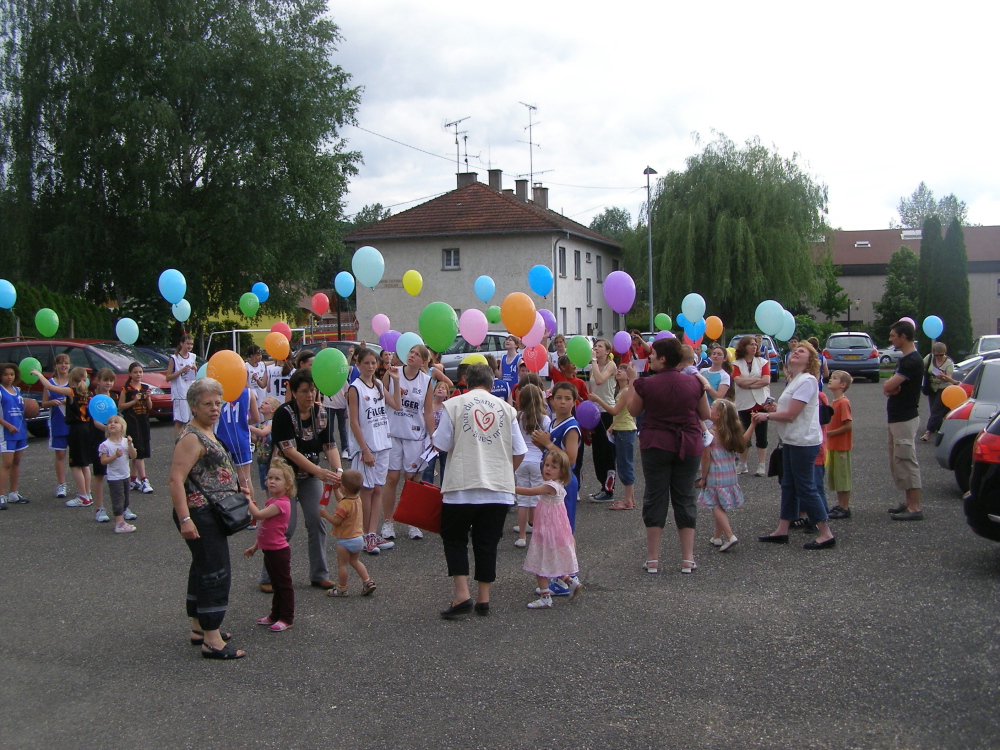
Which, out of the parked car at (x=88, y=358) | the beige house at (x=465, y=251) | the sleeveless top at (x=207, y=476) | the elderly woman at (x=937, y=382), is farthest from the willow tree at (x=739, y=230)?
the sleeveless top at (x=207, y=476)

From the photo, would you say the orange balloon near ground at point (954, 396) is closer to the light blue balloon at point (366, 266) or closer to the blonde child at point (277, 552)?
the light blue balloon at point (366, 266)

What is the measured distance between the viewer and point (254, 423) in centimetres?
920

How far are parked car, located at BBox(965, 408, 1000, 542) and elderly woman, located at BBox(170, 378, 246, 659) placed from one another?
5.19m

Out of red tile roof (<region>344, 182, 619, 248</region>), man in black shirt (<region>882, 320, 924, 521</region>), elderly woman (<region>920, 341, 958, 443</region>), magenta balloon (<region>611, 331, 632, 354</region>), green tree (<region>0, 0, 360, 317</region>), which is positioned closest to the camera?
man in black shirt (<region>882, 320, 924, 521</region>)

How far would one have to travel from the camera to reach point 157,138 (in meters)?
26.0

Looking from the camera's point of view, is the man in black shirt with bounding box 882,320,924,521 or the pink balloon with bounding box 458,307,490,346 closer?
the man in black shirt with bounding box 882,320,924,521

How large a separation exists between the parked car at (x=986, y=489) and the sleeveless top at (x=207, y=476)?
524 centimetres

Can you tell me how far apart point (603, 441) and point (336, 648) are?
4628 mm

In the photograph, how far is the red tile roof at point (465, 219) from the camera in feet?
127

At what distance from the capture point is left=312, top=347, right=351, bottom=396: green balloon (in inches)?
280

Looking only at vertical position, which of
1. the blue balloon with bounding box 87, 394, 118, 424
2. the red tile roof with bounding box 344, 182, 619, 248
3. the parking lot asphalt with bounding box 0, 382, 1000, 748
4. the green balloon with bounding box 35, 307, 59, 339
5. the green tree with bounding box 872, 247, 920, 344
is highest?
the red tile roof with bounding box 344, 182, 619, 248

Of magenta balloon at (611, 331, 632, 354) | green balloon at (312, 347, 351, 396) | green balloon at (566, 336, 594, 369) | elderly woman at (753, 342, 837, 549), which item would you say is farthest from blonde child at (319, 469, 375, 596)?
magenta balloon at (611, 331, 632, 354)

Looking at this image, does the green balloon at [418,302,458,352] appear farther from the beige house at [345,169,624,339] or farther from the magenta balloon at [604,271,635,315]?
the beige house at [345,169,624,339]

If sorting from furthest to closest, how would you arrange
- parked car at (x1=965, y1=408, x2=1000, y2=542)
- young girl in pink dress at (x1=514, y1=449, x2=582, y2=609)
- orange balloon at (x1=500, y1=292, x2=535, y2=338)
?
orange balloon at (x1=500, y1=292, x2=535, y2=338) → parked car at (x1=965, y1=408, x2=1000, y2=542) → young girl in pink dress at (x1=514, y1=449, x2=582, y2=609)
